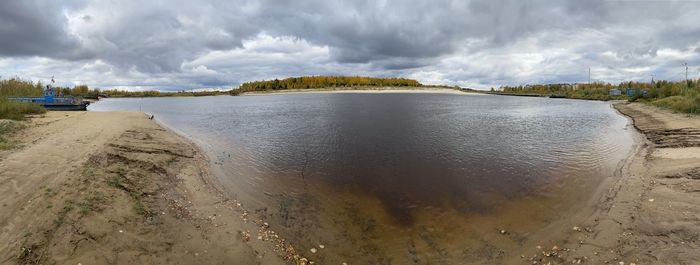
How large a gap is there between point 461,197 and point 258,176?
23.1 feet

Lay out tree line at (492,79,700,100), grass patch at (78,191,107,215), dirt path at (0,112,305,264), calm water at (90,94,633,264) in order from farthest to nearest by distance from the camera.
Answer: tree line at (492,79,700,100) < calm water at (90,94,633,264) < grass patch at (78,191,107,215) < dirt path at (0,112,305,264)

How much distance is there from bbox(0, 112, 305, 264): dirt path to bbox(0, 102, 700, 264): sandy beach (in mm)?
21

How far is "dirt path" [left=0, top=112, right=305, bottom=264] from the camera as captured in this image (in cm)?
636

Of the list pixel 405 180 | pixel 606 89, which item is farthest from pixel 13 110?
pixel 606 89

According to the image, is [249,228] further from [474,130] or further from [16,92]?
[16,92]

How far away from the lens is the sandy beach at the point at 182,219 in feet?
21.4

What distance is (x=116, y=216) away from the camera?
7.68 m

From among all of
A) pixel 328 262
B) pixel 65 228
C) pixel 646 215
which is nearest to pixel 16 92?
pixel 65 228

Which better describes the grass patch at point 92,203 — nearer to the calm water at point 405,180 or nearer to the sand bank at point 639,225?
the calm water at point 405,180

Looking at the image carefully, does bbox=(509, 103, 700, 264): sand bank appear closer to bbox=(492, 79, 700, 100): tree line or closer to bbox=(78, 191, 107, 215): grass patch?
bbox=(78, 191, 107, 215): grass patch

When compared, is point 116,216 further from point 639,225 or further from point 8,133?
point 8,133

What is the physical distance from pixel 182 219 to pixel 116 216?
129 centimetres

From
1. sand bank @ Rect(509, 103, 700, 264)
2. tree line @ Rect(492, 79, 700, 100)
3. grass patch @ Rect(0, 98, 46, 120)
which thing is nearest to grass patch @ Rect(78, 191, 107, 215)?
sand bank @ Rect(509, 103, 700, 264)

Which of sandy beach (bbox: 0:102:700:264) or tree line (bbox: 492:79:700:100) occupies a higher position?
tree line (bbox: 492:79:700:100)
